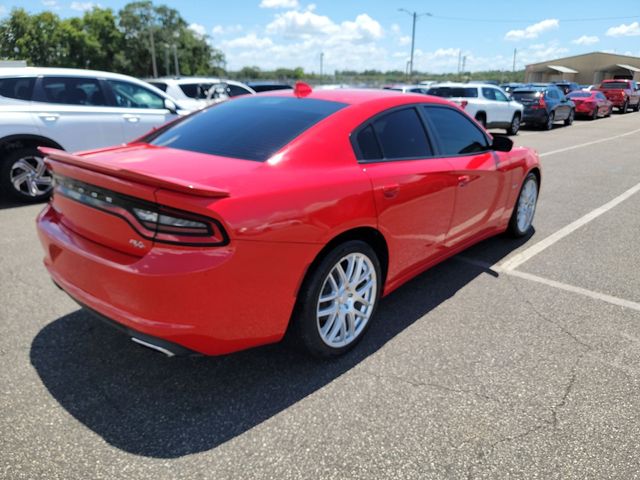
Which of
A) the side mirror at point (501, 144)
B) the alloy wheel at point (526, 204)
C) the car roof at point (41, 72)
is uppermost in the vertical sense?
the car roof at point (41, 72)

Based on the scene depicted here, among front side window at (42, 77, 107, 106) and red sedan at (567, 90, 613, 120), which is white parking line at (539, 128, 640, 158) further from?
front side window at (42, 77, 107, 106)

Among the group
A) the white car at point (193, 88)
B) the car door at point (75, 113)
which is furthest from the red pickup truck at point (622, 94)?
the car door at point (75, 113)

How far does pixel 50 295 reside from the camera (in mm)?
3680

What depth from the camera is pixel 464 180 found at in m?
3.74

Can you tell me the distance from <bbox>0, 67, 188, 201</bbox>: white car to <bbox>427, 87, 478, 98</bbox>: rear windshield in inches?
455

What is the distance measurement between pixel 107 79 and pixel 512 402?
274 inches

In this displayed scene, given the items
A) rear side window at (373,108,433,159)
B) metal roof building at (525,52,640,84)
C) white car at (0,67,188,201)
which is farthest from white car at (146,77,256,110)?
metal roof building at (525,52,640,84)

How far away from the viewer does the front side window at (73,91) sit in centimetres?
659

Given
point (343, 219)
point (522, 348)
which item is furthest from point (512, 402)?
point (343, 219)

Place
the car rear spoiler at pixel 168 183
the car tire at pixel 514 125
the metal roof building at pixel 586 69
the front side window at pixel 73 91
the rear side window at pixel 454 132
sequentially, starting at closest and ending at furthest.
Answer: the car rear spoiler at pixel 168 183 < the rear side window at pixel 454 132 < the front side window at pixel 73 91 < the car tire at pixel 514 125 < the metal roof building at pixel 586 69

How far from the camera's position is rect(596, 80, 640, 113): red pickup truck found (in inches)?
1154

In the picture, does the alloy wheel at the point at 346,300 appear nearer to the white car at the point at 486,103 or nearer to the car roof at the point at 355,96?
the car roof at the point at 355,96

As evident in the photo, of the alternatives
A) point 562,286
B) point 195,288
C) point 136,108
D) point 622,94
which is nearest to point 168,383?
point 195,288

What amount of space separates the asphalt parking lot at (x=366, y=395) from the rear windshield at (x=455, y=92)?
13341 mm
